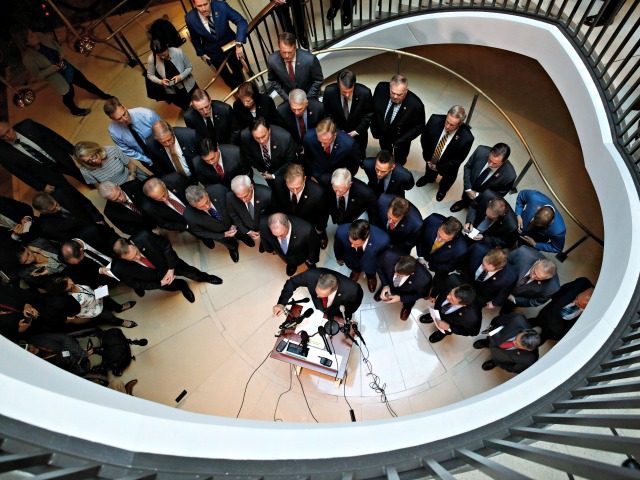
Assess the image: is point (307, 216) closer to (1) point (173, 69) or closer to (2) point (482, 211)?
(2) point (482, 211)

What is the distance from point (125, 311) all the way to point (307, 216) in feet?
8.95

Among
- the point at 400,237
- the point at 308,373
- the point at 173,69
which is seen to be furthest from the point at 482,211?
the point at 173,69

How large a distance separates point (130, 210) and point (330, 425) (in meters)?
3.43

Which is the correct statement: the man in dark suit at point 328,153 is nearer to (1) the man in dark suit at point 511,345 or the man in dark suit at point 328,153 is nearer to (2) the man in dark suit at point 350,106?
(2) the man in dark suit at point 350,106

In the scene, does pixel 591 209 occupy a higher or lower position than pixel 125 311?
higher

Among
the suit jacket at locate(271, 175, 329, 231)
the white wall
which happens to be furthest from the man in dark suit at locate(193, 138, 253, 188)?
the white wall

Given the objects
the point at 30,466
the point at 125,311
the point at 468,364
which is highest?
the point at 125,311

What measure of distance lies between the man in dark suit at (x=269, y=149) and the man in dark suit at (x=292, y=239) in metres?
0.71

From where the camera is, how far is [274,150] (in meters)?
5.22

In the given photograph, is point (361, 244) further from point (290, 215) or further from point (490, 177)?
point (490, 177)

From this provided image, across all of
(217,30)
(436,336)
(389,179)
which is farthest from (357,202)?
Answer: (217,30)

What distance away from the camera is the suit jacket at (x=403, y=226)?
16.3 feet

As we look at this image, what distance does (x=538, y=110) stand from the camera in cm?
739

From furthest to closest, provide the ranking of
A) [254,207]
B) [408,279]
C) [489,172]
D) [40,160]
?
[40,160], [489,172], [254,207], [408,279]
